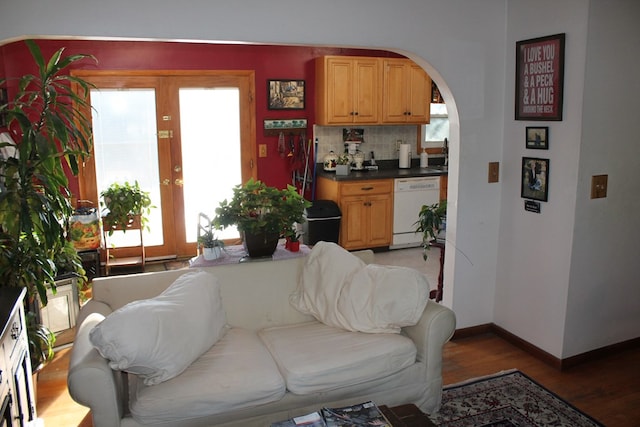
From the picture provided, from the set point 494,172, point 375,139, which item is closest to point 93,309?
point 494,172

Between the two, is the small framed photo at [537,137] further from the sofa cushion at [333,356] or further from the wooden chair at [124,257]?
the wooden chair at [124,257]

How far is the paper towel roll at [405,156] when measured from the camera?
260 inches

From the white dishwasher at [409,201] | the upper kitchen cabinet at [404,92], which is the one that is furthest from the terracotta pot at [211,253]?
the upper kitchen cabinet at [404,92]

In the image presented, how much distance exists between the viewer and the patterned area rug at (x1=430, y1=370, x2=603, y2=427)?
2.87 meters

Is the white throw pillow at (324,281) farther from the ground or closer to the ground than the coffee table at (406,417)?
farther from the ground

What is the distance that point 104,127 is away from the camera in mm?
5520

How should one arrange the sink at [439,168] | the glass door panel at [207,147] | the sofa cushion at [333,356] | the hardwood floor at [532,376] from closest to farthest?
the sofa cushion at [333,356] → the hardwood floor at [532,376] → the glass door panel at [207,147] → the sink at [439,168]

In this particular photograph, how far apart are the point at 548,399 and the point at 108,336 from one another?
94.4 inches

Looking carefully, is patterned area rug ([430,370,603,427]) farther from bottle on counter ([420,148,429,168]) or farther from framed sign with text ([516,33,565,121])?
bottle on counter ([420,148,429,168])

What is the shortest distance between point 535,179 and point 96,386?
2834 mm

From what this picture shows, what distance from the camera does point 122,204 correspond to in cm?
517

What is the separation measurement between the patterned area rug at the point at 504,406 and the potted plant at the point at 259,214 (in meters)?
1.38

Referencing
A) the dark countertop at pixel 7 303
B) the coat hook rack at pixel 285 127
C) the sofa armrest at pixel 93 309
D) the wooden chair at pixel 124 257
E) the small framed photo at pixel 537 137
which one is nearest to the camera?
the dark countertop at pixel 7 303

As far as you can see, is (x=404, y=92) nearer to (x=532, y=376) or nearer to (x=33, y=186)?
(x=532, y=376)
